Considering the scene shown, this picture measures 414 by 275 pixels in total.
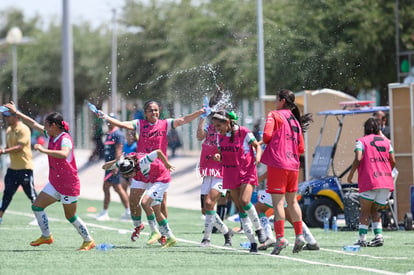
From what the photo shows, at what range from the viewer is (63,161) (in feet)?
42.2

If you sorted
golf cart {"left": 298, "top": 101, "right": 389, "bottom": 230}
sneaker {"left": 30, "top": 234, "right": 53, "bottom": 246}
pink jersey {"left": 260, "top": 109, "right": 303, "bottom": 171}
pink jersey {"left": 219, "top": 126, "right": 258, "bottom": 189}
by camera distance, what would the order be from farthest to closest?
1. golf cart {"left": 298, "top": 101, "right": 389, "bottom": 230}
2. sneaker {"left": 30, "top": 234, "right": 53, "bottom": 246}
3. pink jersey {"left": 219, "top": 126, "right": 258, "bottom": 189}
4. pink jersey {"left": 260, "top": 109, "right": 303, "bottom": 171}

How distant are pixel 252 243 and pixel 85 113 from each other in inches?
1558

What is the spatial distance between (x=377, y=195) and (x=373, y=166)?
0.41 m

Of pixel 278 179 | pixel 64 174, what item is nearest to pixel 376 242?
pixel 278 179

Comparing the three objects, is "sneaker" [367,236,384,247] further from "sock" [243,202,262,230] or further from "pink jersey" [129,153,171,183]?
"pink jersey" [129,153,171,183]

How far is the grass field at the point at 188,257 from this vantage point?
10.7 metres

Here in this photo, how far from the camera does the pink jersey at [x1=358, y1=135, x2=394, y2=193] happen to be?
1420cm

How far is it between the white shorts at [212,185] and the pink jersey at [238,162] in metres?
1.17

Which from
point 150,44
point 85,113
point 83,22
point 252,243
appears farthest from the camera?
point 83,22

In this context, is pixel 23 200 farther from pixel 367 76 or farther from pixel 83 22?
pixel 83 22

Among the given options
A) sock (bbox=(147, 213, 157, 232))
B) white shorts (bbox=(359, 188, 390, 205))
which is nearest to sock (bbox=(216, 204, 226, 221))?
sock (bbox=(147, 213, 157, 232))

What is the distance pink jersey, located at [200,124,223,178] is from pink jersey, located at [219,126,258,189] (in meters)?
1.49

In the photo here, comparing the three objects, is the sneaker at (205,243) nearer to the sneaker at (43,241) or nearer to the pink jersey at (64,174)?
the pink jersey at (64,174)

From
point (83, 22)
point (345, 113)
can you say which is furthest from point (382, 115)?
point (83, 22)
